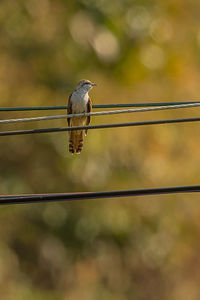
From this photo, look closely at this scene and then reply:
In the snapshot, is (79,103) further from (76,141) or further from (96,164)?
(96,164)

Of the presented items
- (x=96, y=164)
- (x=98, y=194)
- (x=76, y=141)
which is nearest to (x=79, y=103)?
Result: (x=76, y=141)

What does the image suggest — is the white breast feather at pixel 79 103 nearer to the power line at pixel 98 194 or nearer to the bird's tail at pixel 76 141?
the bird's tail at pixel 76 141

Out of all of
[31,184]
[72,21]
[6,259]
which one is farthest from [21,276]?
[72,21]

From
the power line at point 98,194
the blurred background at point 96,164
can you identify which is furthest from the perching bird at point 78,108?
the blurred background at point 96,164

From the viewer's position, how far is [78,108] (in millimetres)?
13945

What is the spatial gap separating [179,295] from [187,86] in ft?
22.4

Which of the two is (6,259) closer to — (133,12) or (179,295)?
(179,295)

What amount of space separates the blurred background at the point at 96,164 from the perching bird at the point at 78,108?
37.9ft

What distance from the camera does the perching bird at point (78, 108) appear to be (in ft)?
45.8

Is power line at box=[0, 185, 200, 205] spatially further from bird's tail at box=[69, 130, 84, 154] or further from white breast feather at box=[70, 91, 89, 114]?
bird's tail at box=[69, 130, 84, 154]

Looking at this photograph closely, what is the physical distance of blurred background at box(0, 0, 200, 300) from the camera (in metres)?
27.5

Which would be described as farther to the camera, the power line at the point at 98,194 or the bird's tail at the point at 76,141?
the bird's tail at the point at 76,141

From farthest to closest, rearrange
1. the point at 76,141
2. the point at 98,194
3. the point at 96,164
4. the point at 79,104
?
the point at 96,164
the point at 76,141
the point at 79,104
the point at 98,194

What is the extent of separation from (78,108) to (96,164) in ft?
43.3
